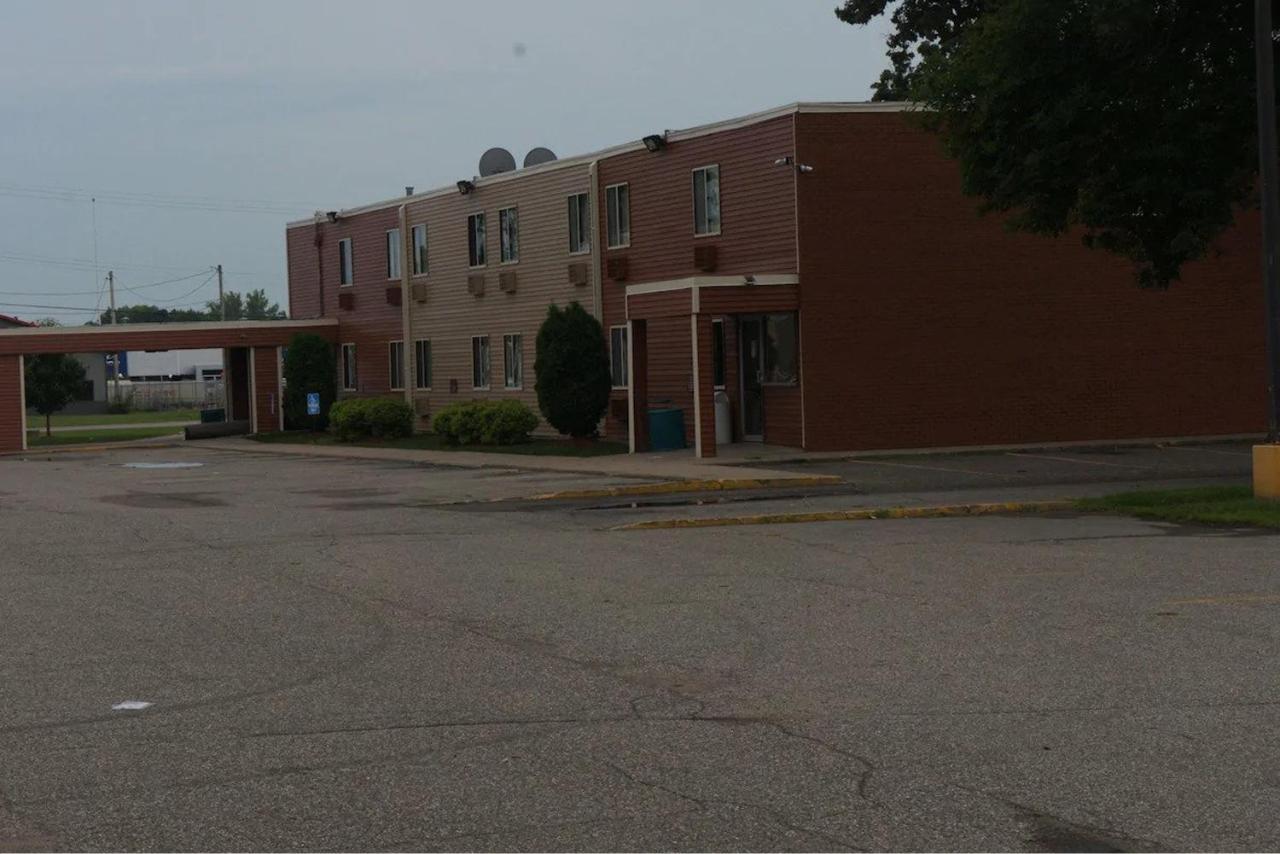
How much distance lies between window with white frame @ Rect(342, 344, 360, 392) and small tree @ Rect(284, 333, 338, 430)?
1.39 meters

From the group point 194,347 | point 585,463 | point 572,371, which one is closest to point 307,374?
point 194,347

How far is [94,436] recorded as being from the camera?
56062mm

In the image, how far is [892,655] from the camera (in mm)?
9867

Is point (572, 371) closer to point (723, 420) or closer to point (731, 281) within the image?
point (723, 420)

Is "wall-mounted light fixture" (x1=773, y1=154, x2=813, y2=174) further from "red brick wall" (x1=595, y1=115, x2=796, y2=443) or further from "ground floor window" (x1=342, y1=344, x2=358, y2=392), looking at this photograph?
"ground floor window" (x1=342, y1=344, x2=358, y2=392)

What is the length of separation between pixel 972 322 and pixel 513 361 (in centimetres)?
1379

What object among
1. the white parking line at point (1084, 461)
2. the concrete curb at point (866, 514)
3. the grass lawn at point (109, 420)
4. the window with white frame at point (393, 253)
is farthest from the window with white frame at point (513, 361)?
the grass lawn at point (109, 420)

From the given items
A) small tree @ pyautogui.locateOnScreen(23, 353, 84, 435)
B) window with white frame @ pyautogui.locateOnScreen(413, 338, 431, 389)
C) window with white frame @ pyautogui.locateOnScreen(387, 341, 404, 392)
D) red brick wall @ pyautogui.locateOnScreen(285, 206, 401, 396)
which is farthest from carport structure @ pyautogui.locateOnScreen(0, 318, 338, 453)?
small tree @ pyautogui.locateOnScreen(23, 353, 84, 435)

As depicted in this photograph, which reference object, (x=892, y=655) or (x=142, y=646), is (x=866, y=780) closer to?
(x=892, y=655)

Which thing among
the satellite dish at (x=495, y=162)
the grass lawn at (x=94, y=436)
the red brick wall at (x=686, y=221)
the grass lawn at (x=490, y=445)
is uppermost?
the satellite dish at (x=495, y=162)

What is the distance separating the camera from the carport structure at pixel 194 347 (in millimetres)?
43875

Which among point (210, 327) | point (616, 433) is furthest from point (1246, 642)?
point (210, 327)

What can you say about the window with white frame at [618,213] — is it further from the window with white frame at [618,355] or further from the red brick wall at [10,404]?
the red brick wall at [10,404]

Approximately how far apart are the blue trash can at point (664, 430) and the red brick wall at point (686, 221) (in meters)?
0.56
